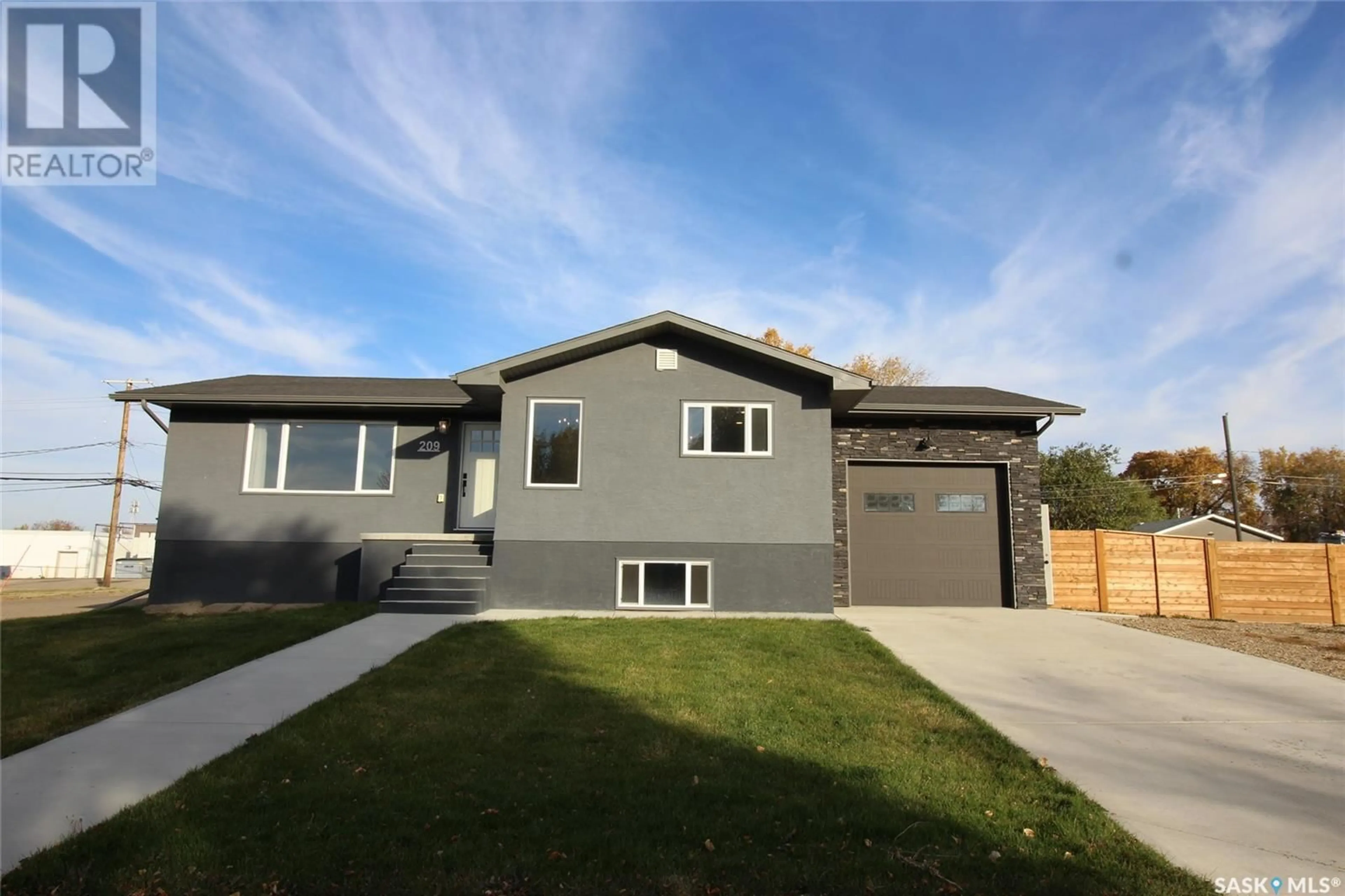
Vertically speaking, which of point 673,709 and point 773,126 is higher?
point 773,126

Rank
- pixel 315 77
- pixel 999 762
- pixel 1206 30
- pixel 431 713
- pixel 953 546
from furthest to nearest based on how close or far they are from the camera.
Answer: pixel 953 546 → pixel 315 77 → pixel 1206 30 → pixel 431 713 → pixel 999 762

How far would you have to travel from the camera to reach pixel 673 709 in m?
5.48

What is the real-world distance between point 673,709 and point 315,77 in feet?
33.0

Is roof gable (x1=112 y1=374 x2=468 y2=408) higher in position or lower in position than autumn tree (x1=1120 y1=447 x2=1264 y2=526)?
lower

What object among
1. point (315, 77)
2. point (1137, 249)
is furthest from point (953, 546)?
point (315, 77)

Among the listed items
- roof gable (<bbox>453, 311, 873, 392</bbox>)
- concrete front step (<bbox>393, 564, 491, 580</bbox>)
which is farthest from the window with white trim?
roof gable (<bbox>453, 311, 873, 392</bbox>)

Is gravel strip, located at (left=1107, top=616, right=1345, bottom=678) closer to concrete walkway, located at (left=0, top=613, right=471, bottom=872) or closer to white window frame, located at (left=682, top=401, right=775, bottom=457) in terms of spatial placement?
white window frame, located at (left=682, top=401, right=775, bottom=457)

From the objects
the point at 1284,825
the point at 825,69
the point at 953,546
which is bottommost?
the point at 1284,825

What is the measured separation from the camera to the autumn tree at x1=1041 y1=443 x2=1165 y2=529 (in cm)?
3581

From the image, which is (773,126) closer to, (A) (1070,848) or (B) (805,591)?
(B) (805,591)

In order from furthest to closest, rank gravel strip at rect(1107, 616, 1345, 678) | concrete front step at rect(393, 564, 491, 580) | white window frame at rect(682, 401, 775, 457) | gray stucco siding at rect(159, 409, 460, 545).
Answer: gray stucco siding at rect(159, 409, 460, 545) < white window frame at rect(682, 401, 775, 457) < concrete front step at rect(393, 564, 491, 580) < gravel strip at rect(1107, 616, 1345, 678)

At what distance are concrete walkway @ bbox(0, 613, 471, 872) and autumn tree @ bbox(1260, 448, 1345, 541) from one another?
208 ft

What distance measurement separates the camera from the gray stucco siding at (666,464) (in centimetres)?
1118

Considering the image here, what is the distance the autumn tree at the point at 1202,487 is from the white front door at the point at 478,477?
52999 millimetres
